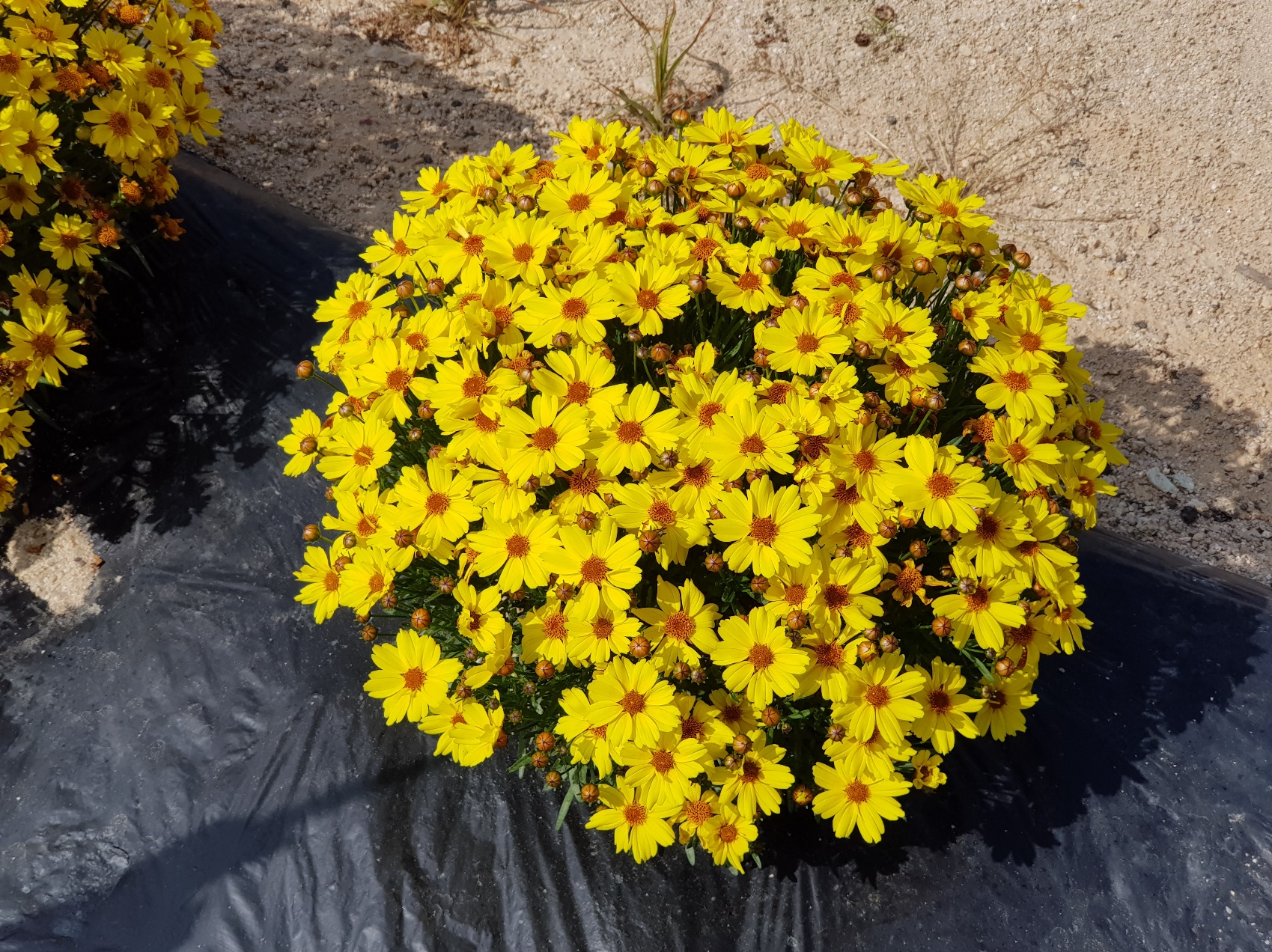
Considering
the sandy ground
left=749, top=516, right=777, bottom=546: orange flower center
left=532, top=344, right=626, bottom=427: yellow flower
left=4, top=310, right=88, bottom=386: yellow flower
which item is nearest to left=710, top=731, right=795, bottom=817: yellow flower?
left=749, top=516, right=777, bottom=546: orange flower center

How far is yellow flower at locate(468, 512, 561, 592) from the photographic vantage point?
1690 millimetres

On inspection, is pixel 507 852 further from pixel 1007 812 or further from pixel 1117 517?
pixel 1117 517

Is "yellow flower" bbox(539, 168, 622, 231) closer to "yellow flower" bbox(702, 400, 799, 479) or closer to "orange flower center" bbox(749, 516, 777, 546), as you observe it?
"yellow flower" bbox(702, 400, 799, 479)

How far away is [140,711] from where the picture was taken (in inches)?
99.3

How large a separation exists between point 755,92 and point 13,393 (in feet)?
13.4

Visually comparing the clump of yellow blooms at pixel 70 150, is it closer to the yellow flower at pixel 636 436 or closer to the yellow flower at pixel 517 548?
the yellow flower at pixel 517 548

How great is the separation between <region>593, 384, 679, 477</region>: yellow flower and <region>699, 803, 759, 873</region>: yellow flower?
79cm

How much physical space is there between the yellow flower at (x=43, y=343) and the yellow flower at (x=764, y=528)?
2.21 metres

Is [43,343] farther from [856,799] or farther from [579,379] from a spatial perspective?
[856,799]

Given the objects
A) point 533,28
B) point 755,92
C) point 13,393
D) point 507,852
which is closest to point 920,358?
point 507,852

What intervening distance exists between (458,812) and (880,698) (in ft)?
4.02

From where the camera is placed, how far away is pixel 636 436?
172 cm

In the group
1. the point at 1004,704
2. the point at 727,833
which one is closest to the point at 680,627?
the point at 727,833

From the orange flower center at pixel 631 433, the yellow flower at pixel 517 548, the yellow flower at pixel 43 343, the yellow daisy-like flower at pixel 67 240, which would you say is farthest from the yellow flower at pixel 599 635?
the yellow daisy-like flower at pixel 67 240
